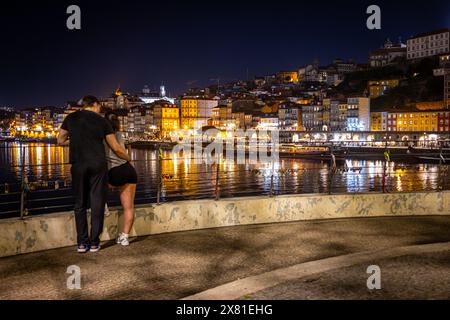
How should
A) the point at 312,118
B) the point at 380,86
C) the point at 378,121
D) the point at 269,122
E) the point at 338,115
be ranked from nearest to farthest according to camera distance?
the point at 378,121 < the point at 338,115 < the point at 380,86 < the point at 312,118 < the point at 269,122

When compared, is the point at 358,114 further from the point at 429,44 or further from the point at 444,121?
the point at 429,44

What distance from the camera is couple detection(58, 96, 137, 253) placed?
524 cm

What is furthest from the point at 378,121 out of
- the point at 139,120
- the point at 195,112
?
the point at 139,120

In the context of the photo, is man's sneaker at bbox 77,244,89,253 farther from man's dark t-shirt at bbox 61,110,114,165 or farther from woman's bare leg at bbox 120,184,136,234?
man's dark t-shirt at bbox 61,110,114,165

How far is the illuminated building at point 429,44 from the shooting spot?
124 meters

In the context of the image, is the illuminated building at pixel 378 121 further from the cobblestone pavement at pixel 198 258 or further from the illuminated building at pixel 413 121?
the cobblestone pavement at pixel 198 258

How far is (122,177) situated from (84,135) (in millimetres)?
740

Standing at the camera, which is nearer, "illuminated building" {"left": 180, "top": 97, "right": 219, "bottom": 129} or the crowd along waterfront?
the crowd along waterfront

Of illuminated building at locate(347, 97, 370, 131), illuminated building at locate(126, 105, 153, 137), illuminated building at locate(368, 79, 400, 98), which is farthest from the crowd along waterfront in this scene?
illuminated building at locate(126, 105, 153, 137)

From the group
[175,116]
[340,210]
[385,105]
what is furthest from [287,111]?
[340,210]

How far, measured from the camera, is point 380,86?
131 m

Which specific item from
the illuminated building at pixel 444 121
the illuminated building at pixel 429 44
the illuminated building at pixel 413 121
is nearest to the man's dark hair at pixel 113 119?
the illuminated building at pixel 444 121

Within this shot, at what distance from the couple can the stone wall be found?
0.61m
